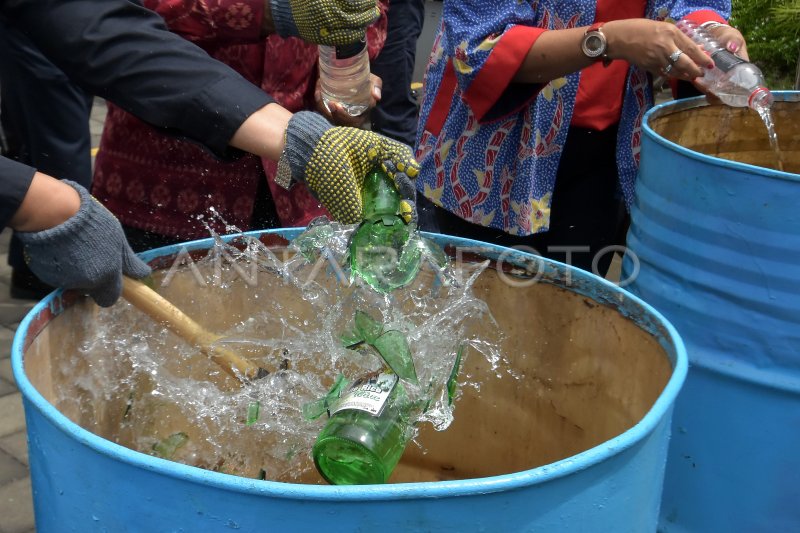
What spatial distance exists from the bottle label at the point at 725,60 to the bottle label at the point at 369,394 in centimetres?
107

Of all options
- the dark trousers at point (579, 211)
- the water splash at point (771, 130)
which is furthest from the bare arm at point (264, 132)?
the water splash at point (771, 130)

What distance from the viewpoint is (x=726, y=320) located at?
161 centimetres

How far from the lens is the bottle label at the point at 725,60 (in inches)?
74.3

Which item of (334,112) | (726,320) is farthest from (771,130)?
(334,112)

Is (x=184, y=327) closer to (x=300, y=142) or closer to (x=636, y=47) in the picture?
(x=300, y=142)

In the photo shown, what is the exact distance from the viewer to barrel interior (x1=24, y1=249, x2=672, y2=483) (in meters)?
1.35

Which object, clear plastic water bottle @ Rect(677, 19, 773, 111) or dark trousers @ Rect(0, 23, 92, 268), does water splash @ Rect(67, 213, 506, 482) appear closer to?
clear plastic water bottle @ Rect(677, 19, 773, 111)

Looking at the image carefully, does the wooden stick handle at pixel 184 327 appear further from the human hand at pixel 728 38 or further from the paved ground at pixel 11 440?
the human hand at pixel 728 38

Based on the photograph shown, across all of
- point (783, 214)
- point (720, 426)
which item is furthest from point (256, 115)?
point (720, 426)

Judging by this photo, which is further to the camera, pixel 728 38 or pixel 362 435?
pixel 728 38

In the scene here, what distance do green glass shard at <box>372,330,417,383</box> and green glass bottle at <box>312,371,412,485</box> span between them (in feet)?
0.17

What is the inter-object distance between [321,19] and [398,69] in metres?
1.35

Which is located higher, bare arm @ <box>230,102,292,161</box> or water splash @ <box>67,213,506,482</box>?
bare arm @ <box>230,102,292,161</box>

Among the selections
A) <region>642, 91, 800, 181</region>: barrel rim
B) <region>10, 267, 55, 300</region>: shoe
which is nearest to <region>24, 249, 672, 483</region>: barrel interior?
<region>642, 91, 800, 181</region>: barrel rim
